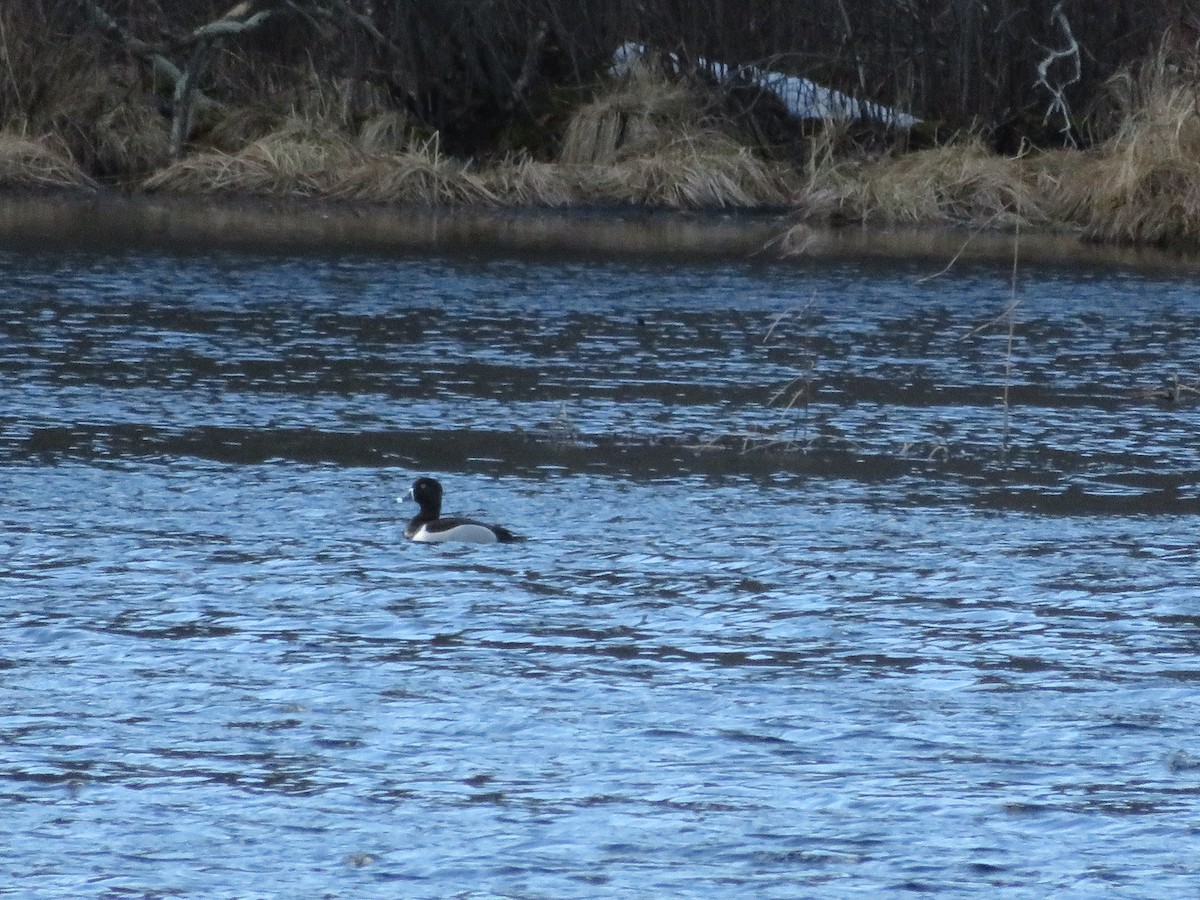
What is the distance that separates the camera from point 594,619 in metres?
9.97

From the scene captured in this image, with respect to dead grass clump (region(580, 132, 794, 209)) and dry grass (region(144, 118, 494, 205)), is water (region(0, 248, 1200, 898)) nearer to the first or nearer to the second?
dead grass clump (region(580, 132, 794, 209))

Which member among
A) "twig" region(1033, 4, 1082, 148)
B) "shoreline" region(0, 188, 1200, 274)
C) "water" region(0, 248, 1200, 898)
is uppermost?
"twig" region(1033, 4, 1082, 148)

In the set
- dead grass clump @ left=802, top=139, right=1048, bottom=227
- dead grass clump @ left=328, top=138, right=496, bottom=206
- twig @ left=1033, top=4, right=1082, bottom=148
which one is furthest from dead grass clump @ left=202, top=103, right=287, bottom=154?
twig @ left=1033, top=4, right=1082, bottom=148

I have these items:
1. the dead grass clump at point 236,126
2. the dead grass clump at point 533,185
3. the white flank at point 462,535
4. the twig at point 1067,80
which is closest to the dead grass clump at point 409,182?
the dead grass clump at point 533,185

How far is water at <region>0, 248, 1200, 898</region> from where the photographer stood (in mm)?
7070

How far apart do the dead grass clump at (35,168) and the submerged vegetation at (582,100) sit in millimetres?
34

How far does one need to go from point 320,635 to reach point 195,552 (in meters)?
1.85

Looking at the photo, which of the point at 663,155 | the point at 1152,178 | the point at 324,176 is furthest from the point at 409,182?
the point at 1152,178

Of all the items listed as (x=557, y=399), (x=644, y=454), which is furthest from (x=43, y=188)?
(x=644, y=454)

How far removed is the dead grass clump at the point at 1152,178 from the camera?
93.0 ft

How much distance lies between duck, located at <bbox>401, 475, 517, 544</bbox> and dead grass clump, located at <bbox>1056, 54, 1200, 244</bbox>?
18736mm

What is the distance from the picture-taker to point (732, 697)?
8734 mm

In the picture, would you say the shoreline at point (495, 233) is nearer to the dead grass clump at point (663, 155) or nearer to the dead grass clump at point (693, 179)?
the dead grass clump at point (693, 179)

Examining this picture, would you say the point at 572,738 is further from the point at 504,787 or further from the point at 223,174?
the point at 223,174
